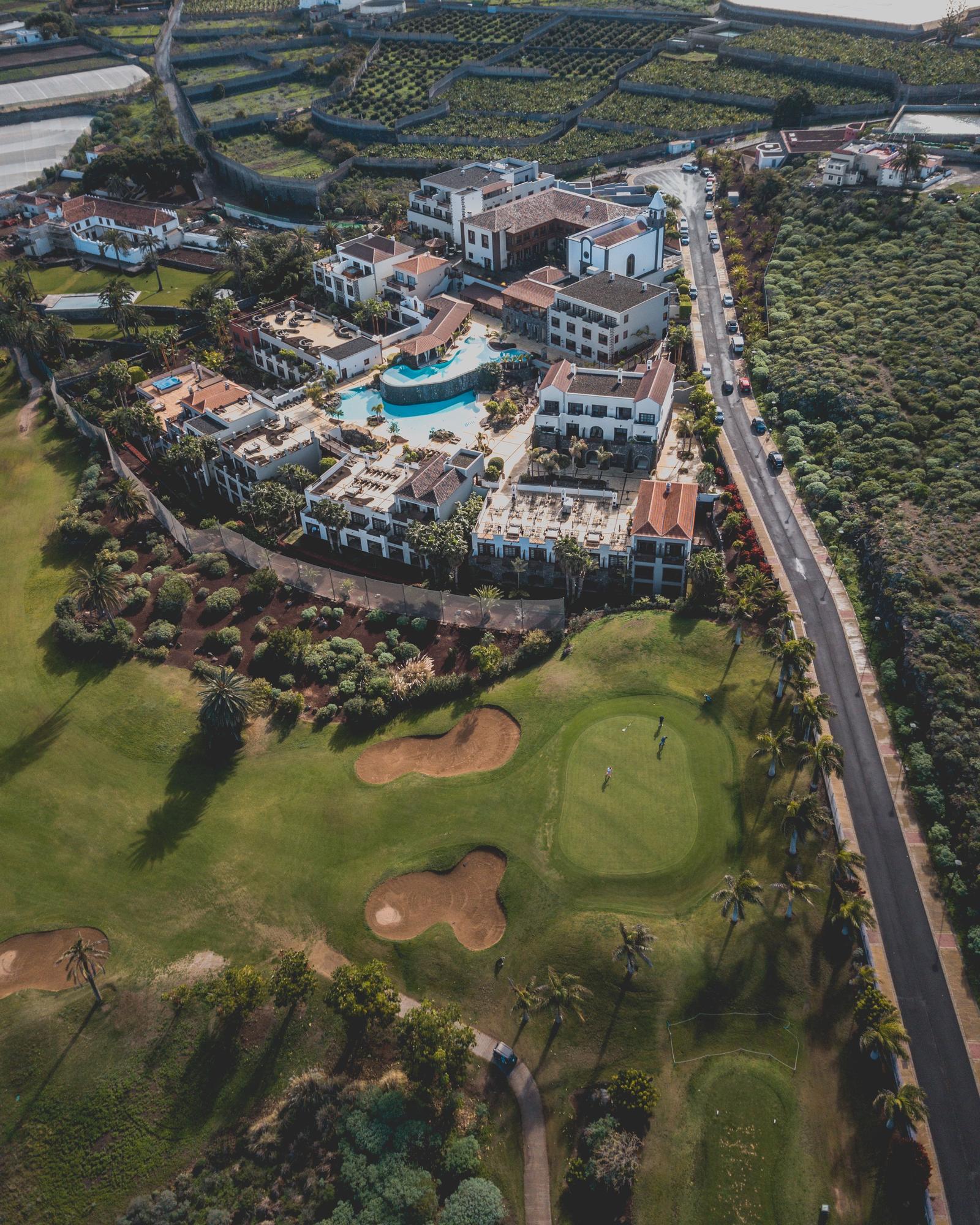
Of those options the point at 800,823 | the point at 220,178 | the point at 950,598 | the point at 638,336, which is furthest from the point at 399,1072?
the point at 220,178

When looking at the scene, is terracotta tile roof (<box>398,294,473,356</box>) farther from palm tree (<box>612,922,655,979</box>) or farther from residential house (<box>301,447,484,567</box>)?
palm tree (<box>612,922,655,979</box>)

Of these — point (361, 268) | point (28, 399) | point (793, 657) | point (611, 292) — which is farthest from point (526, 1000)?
point (28, 399)

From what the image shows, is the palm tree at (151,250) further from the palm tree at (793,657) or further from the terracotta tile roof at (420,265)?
the palm tree at (793,657)

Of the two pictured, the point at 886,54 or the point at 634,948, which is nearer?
the point at 634,948

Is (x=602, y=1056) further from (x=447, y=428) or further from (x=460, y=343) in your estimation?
(x=460, y=343)

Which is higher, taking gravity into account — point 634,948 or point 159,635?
point 634,948

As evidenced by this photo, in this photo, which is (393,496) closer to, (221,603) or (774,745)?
(221,603)
